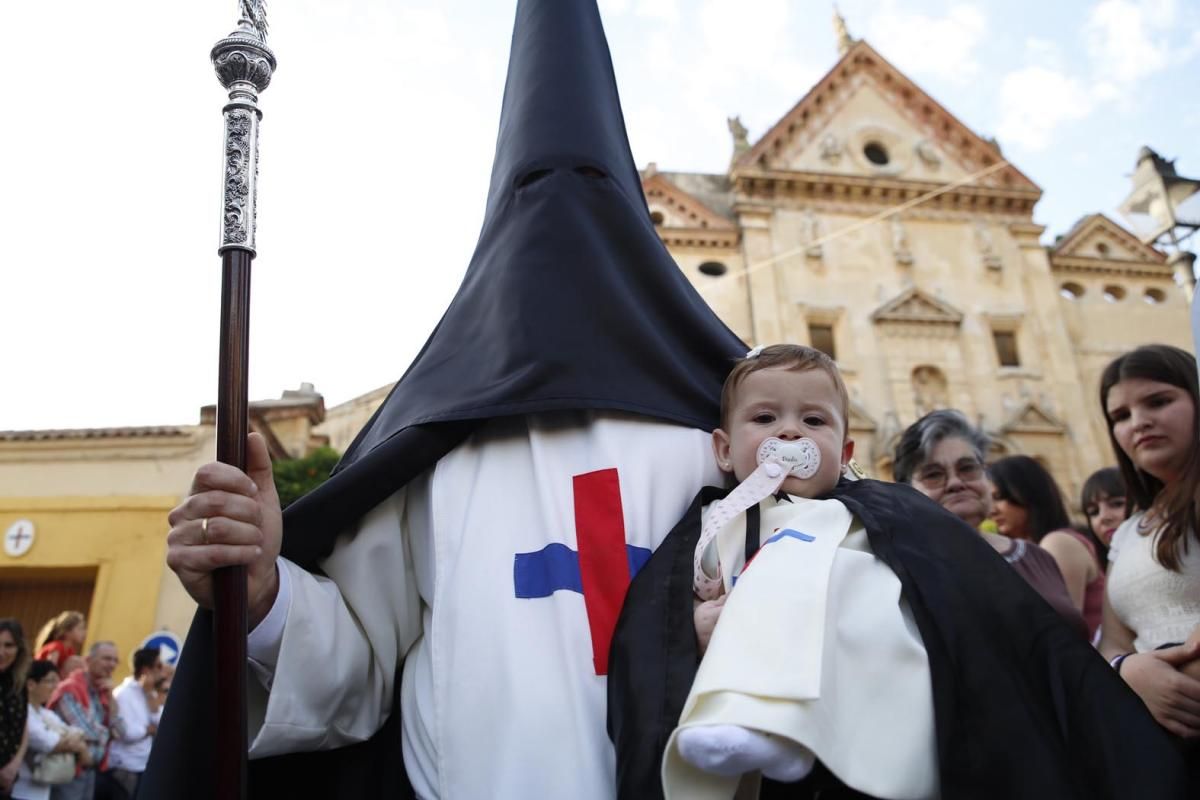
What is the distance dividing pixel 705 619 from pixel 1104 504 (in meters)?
3.48

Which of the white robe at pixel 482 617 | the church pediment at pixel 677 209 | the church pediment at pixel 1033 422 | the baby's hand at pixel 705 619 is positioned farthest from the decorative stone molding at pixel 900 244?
the baby's hand at pixel 705 619

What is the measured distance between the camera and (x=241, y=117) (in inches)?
76.1

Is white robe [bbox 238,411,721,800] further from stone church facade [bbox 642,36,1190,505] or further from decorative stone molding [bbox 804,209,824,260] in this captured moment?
decorative stone molding [bbox 804,209,824,260]

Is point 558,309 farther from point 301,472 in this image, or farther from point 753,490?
point 301,472

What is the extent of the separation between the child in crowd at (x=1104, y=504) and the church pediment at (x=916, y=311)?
1672 centimetres

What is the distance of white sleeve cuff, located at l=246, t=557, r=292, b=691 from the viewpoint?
190cm

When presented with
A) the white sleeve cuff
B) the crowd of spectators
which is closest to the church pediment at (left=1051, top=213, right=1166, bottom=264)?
the crowd of spectators

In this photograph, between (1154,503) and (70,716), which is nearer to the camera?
(1154,503)

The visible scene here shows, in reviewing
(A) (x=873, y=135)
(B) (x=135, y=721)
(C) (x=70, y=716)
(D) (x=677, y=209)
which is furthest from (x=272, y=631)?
(A) (x=873, y=135)

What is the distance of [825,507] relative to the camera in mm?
1795

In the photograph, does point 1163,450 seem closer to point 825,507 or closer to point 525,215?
point 825,507

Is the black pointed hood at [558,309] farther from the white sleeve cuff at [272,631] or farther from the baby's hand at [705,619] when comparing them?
the baby's hand at [705,619]

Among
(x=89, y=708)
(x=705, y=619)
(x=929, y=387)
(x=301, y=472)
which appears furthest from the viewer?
(x=929, y=387)

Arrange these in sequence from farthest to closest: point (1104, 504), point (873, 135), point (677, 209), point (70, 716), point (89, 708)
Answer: point (873, 135), point (677, 209), point (89, 708), point (70, 716), point (1104, 504)
